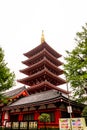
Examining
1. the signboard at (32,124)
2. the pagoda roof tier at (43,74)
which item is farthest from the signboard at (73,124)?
the pagoda roof tier at (43,74)

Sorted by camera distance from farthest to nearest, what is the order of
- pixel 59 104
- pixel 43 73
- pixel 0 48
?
pixel 43 73 < pixel 0 48 < pixel 59 104

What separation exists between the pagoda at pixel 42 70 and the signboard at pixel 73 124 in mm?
16491

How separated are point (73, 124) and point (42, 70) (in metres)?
19.1

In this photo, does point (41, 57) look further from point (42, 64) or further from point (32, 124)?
point (32, 124)

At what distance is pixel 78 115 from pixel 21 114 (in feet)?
25.3

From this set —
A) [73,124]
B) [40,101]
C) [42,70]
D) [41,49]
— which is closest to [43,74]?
[42,70]

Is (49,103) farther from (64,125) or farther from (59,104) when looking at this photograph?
(64,125)

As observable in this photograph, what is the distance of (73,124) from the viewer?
12.4 metres

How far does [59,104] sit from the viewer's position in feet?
52.5

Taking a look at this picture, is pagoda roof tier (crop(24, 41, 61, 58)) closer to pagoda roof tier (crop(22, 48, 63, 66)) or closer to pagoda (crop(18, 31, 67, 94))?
pagoda (crop(18, 31, 67, 94))

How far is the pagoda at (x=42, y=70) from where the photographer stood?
31.2m

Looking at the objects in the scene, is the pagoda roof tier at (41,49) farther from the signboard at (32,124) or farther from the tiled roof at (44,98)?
the signboard at (32,124)

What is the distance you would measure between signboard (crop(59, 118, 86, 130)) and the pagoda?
1649 centimetres

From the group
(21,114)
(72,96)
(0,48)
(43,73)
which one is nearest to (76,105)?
(72,96)
